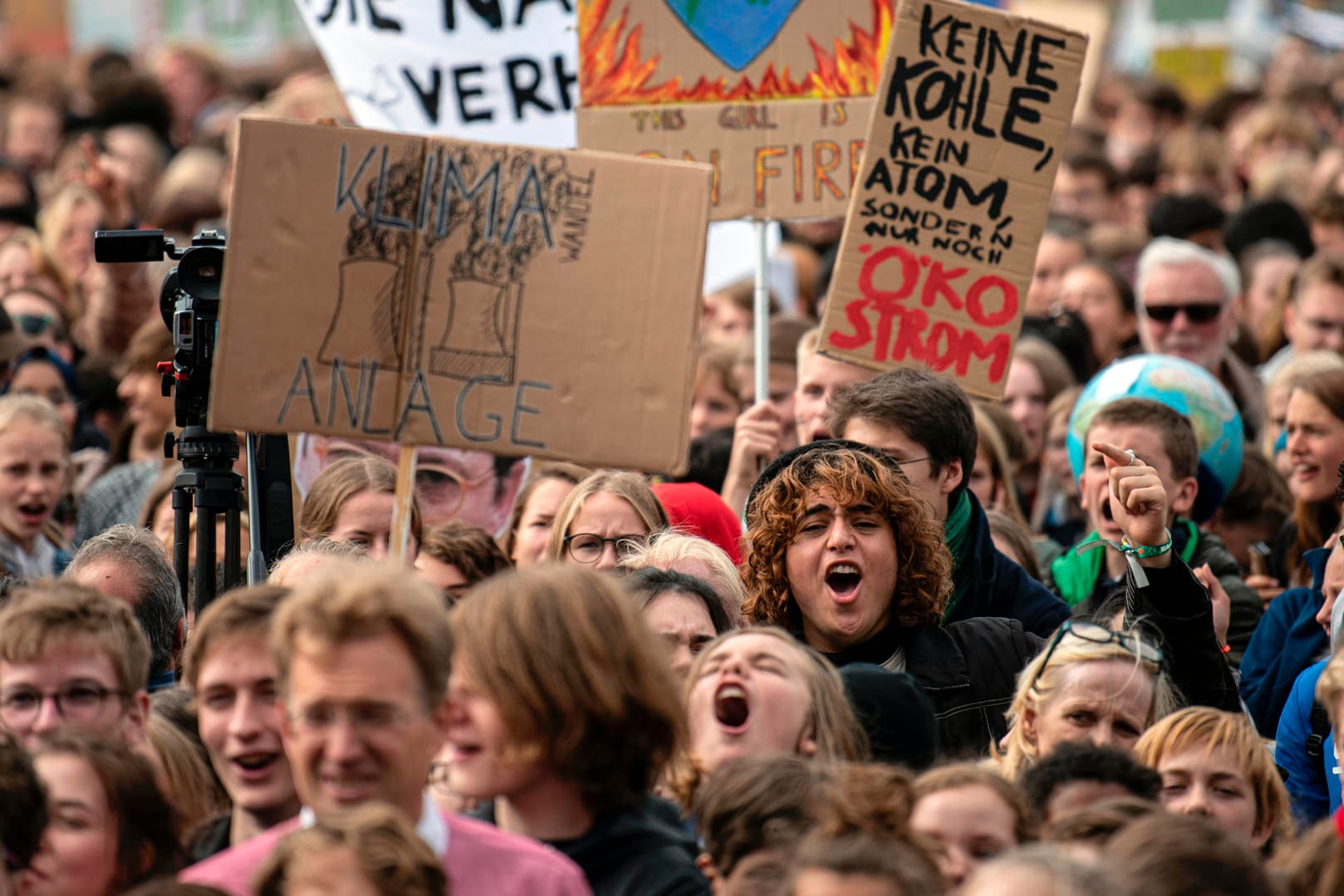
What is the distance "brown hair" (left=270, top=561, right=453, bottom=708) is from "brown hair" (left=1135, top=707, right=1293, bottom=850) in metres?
1.62

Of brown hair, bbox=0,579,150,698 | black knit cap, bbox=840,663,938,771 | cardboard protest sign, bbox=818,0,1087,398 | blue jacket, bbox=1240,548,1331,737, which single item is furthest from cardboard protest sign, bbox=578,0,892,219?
A: brown hair, bbox=0,579,150,698

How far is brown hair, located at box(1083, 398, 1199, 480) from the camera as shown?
240 inches

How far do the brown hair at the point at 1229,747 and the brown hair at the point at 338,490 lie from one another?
7.25ft

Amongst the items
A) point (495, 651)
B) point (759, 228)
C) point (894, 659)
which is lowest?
point (894, 659)

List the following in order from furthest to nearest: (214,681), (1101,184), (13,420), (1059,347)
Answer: (1101,184) → (1059,347) → (13,420) → (214,681)

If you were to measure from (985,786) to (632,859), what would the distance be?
0.61m

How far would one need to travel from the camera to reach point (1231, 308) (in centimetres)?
834

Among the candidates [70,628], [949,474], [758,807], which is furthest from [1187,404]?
[70,628]

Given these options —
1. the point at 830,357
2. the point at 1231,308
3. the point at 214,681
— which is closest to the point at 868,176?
the point at 830,357

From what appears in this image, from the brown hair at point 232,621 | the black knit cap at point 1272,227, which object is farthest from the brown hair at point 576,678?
the black knit cap at point 1272,227

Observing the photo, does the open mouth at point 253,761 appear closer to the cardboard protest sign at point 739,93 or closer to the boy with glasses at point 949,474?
the boy with glasses at point 949,474

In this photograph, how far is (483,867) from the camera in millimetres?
3385

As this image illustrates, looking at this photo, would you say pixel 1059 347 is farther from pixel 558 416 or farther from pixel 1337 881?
pixel 1337 881

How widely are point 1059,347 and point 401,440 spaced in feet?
16.4
